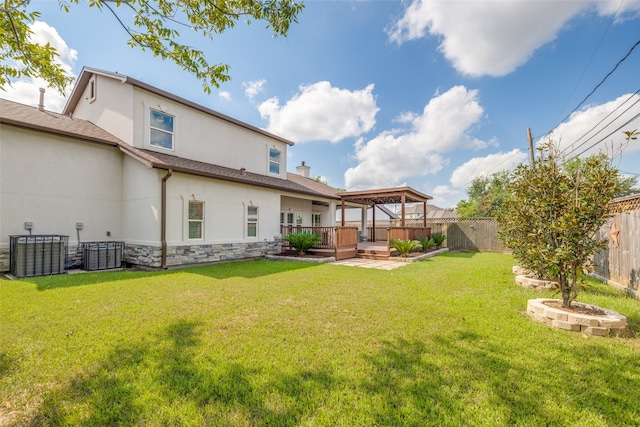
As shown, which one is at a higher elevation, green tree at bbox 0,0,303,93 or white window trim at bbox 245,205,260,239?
green tree at bbox 0,0,303,93

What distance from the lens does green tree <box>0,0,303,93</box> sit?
13.8 feet

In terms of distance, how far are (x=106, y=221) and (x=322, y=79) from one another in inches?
422

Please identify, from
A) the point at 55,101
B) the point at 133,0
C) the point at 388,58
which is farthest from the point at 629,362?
the point at 55,101

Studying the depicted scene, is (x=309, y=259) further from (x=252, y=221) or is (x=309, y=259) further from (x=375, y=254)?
(x=375, y=254)

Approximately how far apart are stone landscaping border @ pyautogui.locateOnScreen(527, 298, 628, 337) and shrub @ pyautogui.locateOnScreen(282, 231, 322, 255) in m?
7.92

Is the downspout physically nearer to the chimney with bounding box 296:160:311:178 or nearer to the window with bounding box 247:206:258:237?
the window with bounding box 247:206:258:237

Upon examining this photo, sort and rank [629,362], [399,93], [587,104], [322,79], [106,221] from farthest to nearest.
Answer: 1. [399,93]
2. [322,79]
3. [587,104]
4. [106,221]
5. [629,362]

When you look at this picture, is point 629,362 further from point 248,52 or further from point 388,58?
point 388,58

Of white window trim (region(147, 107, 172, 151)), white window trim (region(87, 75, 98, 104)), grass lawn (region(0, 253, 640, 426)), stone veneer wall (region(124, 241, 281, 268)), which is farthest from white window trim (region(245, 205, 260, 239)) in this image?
white window trim (region(87, 75, 98, 104))

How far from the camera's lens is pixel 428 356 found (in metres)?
3.03

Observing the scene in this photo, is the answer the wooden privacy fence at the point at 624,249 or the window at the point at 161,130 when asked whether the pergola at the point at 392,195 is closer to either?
the wooden privacy fence at the point at 624,249

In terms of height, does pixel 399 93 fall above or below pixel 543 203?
above

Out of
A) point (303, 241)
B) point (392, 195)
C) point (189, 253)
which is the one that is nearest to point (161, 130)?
point (189, 253)

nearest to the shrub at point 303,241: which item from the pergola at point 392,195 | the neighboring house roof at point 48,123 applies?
the pergola at point 392,195
